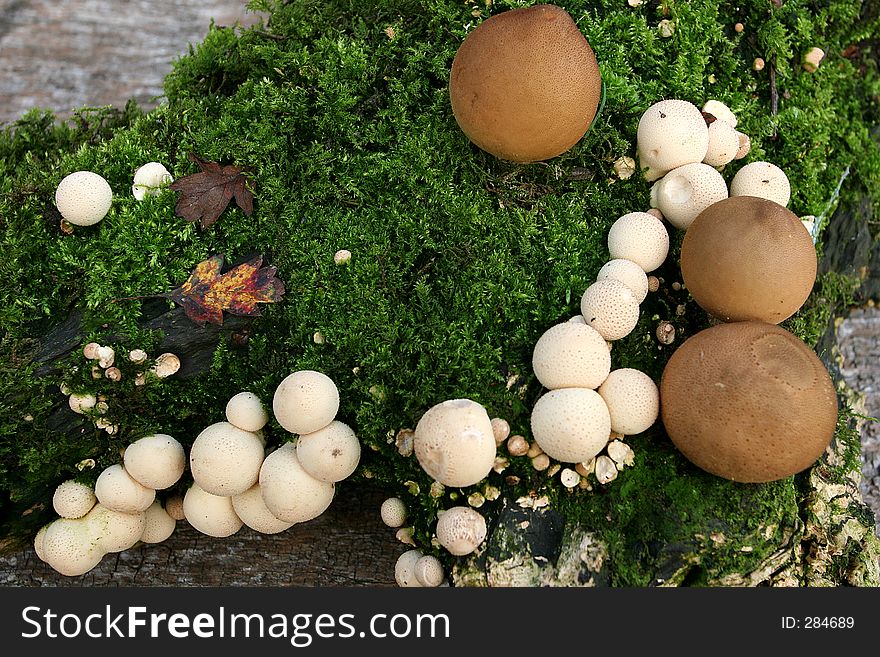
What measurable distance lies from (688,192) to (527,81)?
82 centimetres

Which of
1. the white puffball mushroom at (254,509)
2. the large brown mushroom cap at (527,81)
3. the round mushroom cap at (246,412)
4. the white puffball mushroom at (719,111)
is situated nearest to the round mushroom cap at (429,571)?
the white puffball mushroom at (254,509)

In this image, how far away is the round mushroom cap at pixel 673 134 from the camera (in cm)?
301

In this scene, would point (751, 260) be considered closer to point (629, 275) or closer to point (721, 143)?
point (629, 275)

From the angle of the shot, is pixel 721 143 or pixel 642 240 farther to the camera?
pixel 721 143

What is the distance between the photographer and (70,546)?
117 inches

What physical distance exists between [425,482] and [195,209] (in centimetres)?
150

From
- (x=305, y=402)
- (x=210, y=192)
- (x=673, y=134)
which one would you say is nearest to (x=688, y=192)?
(x=673, y=134)

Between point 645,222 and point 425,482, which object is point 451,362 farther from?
point 645,222

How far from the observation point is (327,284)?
3066 mm

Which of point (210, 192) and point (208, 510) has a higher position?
point (210, 192)

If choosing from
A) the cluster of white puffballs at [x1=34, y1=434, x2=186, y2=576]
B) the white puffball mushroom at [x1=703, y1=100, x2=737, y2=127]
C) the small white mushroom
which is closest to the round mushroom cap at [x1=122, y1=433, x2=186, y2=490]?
the cluster of white puffballs at [x1=34, y1=434, x2=186, y2=576]

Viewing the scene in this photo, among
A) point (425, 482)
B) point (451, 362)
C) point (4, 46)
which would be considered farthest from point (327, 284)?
point (4, 46)

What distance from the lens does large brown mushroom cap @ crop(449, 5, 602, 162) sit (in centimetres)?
271

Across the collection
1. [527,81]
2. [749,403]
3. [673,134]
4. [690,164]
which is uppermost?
[527,81]
